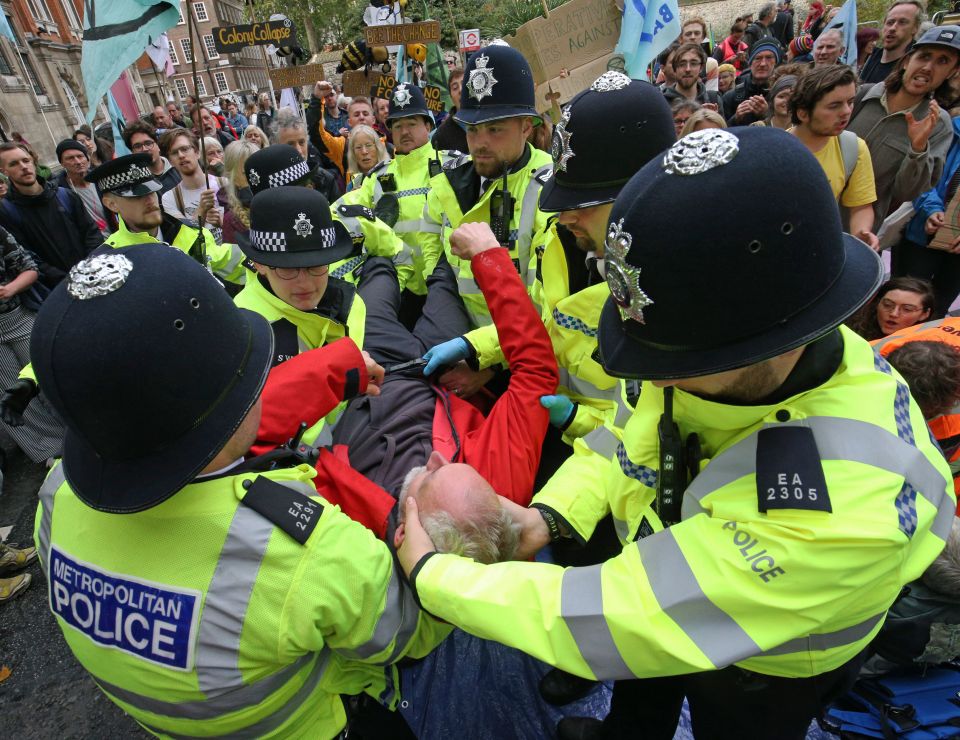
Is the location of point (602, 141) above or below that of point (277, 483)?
above

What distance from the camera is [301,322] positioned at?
2.76 m

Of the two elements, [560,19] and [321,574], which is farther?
[560,19]

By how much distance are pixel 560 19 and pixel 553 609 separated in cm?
495

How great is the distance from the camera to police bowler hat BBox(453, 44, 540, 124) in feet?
10.3

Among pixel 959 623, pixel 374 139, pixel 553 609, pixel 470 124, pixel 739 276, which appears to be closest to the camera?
pixel 739 276

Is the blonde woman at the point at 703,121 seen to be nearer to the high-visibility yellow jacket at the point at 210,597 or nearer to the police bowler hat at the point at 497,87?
the police bowler hat at the point at 497,87

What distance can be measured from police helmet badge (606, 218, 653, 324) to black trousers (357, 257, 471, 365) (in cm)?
216

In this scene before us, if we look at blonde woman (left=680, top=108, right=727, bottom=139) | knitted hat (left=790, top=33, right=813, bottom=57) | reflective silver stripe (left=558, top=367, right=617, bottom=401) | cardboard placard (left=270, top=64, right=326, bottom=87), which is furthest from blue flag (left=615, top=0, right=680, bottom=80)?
Answer: knitted hat (left=790, top=33, right=813, bottom=57)

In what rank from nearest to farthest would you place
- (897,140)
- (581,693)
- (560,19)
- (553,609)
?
1. (553,609)
2. (581,693)
3. (897,140)
4. (560,19)

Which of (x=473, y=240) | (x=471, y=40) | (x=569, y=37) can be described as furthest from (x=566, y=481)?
(x=471, y=40)

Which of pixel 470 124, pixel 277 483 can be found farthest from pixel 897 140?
pixel 277 483

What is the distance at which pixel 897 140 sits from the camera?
13.2ft

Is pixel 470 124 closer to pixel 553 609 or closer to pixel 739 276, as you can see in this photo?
pixel 739 276

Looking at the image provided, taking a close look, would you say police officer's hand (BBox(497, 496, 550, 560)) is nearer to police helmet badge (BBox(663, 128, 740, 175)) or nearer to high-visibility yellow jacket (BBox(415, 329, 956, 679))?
high-visibility yellow jacket (BBox(415, 329, 956, 679))
